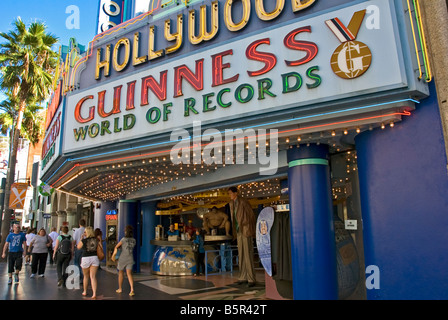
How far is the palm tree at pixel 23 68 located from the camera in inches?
741

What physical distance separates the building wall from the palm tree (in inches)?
746

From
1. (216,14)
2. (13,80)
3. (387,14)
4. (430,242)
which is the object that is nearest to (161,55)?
(216,14)

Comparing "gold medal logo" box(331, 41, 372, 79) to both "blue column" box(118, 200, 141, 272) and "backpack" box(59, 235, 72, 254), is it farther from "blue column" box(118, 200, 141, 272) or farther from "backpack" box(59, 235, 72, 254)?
"blue column" box(118, 200, 141, 272)

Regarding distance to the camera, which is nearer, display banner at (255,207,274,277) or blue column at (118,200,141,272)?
display banner at (255,207,274,277)

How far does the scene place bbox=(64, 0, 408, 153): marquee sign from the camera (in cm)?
583

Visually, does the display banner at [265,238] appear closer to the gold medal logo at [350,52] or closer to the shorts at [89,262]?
the gold medal logo at [350,52]

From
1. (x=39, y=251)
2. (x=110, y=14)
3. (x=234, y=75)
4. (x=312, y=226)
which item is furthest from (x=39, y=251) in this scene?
(x=312, y=226)

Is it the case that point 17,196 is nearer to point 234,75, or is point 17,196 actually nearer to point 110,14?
point 110,14

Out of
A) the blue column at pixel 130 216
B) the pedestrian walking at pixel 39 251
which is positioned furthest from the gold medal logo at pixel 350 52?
the pedestrian walking at pixel 39 251

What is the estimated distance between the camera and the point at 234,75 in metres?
7.01

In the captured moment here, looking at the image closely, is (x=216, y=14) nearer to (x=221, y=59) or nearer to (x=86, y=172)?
(x=221, y=59)

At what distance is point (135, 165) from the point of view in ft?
28.8

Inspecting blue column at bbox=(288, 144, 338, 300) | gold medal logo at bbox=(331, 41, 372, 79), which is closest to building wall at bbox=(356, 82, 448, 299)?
blue column at bbox=(288, 144, 338, 300)

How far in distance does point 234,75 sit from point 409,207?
158 inches
